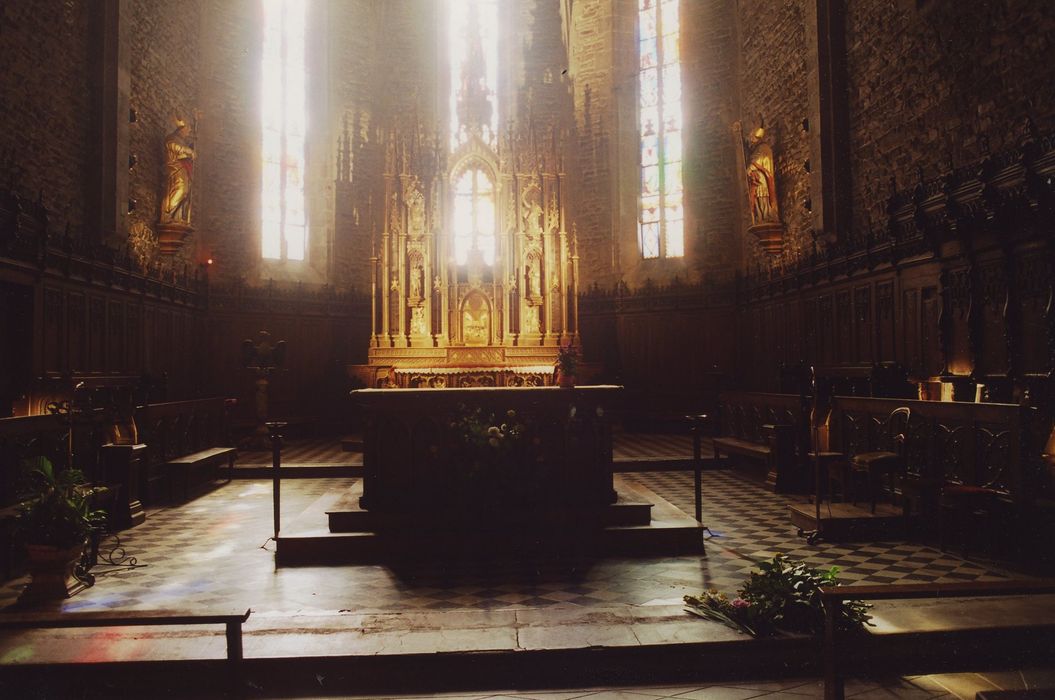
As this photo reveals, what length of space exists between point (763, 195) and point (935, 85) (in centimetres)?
444

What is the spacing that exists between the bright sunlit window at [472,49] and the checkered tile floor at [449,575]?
13.1 metres

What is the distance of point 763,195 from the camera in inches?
525

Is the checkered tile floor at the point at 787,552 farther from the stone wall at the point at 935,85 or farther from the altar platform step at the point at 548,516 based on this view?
the stone wall at the point at 935,85

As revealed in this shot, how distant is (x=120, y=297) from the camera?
11.3 metres

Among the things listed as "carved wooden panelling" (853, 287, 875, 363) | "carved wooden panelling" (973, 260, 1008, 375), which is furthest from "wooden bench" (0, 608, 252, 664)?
"carved wooden panelling" (853, 287, 875, 363)

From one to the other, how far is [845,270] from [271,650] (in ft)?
32.1

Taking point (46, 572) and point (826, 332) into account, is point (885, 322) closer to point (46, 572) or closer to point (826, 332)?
point (826, 332)

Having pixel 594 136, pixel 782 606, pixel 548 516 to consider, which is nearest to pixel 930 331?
pixel 548 516

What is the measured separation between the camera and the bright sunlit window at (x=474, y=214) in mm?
15180

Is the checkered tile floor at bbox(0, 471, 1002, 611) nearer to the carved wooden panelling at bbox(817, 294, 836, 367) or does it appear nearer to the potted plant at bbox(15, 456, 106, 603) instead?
the potted plant at bbox(15, 456, 106, 603)

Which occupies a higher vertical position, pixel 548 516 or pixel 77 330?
pixel 77 330

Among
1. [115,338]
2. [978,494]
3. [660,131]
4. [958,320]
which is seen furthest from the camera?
[660,131]

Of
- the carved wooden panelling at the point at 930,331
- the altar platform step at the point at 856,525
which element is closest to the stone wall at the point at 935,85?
the carved wooden panelling at the point at 930,331

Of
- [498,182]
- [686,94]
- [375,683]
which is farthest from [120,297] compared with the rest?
[686,94]
